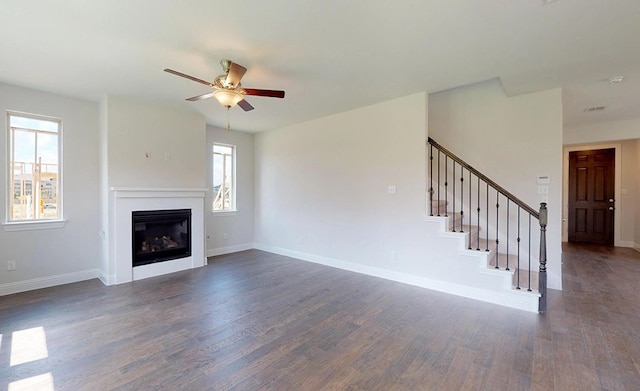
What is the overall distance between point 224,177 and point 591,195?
8.75 metres

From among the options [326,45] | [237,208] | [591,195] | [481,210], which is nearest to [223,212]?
[237,208]

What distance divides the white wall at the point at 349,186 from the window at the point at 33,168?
338 cm

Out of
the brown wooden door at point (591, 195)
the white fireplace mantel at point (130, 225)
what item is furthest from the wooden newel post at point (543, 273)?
the brown wooden door at point (591, 195)

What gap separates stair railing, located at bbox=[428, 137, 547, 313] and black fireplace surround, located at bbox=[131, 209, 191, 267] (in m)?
3.99

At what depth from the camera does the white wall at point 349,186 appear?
401cm

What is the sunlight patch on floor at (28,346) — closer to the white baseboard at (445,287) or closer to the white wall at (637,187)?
the white baseboard at (445,287)

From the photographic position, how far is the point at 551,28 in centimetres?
228

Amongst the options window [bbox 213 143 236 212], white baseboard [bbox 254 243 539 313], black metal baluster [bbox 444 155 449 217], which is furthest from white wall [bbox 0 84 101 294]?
black metal baluster [bbox 444 155 449 217]

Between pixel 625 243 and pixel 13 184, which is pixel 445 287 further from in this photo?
pixel 625 243

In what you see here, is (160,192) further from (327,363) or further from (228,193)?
(327,363)

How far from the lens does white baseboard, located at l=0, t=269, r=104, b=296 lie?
361cm

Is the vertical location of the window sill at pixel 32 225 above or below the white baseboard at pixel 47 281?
above

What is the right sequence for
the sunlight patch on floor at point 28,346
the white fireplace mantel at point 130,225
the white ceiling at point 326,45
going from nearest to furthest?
the white ceiling at point 326,45 < the sunlight patch on floor at point 28,346 < the white fireplace mantel at point 130,225

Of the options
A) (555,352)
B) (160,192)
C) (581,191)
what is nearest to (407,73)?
(555,352)
